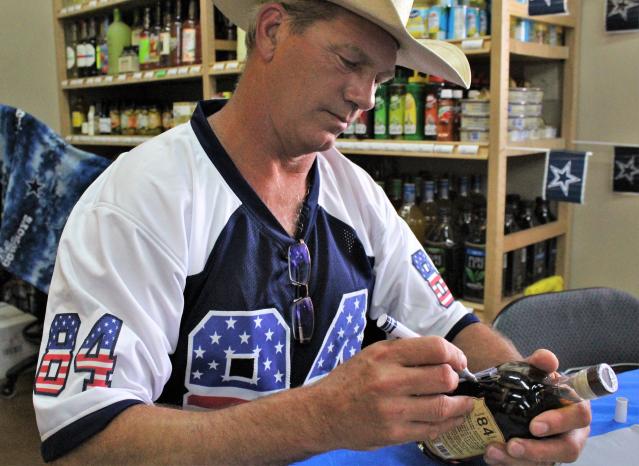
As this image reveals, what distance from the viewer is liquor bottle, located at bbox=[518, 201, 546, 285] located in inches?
95.0

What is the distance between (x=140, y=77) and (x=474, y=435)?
2971 millimetres

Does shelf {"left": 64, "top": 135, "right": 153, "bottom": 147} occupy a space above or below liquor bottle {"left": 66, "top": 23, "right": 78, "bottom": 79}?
below

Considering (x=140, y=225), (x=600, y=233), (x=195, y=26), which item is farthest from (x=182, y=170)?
(x=195, y=26)

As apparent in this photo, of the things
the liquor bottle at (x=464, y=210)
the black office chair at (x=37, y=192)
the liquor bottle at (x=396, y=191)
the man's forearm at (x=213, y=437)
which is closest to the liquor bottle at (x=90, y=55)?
the black office chair at (x=37, y=192)

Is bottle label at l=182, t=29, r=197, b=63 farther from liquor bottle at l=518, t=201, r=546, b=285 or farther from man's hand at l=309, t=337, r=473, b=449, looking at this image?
man's hand at l=309, t=337, r=473, b=449

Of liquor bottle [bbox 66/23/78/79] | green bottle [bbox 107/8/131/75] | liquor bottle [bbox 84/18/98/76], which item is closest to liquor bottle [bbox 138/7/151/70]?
green bottle [bbox 107/8/131/75]

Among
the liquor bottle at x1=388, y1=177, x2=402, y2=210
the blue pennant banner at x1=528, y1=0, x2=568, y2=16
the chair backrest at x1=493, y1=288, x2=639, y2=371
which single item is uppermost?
the blue pennant banner at x1=528, y1=0, x2=568, y2=16

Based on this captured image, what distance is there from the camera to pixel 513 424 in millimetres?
828

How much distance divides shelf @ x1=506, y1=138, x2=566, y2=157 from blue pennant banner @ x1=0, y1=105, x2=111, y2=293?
1525mm

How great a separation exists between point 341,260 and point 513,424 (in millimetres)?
519

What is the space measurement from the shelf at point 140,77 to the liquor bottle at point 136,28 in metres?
0.20

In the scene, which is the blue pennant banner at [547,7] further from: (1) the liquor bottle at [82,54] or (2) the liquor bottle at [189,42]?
(1) the liquor bottle at [82,54]

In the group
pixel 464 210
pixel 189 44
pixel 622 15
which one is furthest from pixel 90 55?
pixel 622 15

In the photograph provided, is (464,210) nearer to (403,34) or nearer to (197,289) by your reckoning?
(403,34)
